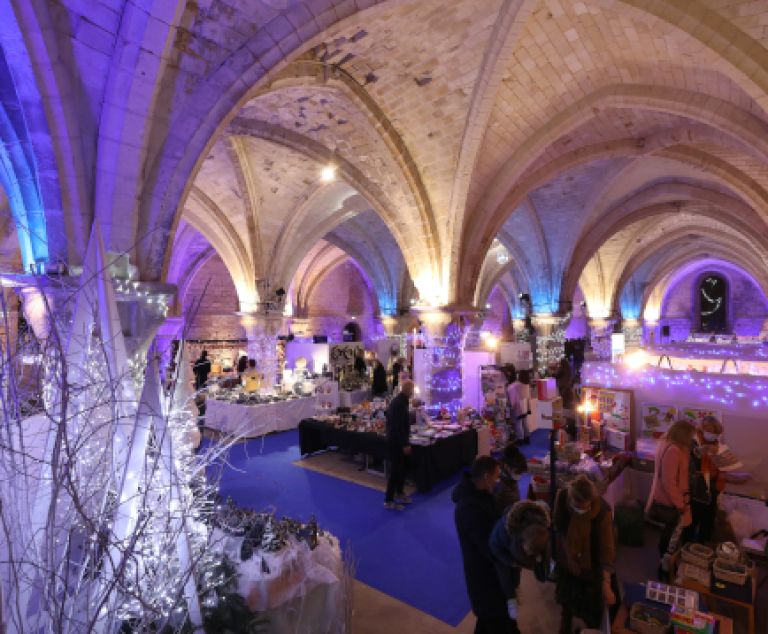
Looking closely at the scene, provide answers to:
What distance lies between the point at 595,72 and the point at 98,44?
6182mm

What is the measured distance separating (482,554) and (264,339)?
9061mm

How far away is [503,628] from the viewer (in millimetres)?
2719

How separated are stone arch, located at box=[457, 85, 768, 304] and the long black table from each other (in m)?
3.02

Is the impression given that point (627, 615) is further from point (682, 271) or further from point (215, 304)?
point (682, 271)

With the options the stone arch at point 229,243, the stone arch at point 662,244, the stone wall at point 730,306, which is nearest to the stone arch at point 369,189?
the stone arch at point 229,243

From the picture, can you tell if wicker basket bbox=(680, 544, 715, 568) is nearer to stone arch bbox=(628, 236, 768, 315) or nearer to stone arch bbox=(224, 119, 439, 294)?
stone arch bbox=(224, 119, 439, 294)

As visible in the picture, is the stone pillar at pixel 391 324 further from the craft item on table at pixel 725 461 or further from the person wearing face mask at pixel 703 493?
the person wearing face mask at pixel 703 493

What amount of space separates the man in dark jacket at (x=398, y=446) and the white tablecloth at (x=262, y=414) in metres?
3.76

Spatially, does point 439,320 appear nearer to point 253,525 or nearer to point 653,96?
point 653,96

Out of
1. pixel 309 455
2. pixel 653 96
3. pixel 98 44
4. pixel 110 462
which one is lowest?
pixel 309 455

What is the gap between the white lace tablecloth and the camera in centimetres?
268

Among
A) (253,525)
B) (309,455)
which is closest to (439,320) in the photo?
(309,455)

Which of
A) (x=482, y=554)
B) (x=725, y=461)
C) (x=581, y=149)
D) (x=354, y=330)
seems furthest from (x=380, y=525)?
(x=354, y=330)

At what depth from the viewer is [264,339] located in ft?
36.1
